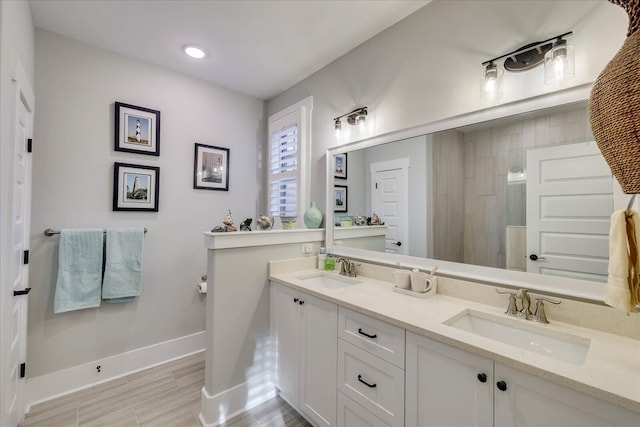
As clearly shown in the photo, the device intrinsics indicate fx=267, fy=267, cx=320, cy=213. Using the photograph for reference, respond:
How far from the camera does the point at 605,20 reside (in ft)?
3.76

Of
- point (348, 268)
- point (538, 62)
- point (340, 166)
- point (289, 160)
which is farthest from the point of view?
point (289, 160)

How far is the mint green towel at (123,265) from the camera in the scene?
7.37 ft

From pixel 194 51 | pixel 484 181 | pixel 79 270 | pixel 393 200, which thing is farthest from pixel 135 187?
pixel 484 181

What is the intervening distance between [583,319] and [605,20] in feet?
4.26

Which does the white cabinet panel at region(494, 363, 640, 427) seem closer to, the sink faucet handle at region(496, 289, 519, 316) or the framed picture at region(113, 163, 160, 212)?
the sink faucet handle at region(496, 289, 519, 316)

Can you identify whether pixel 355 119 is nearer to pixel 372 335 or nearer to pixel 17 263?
pixel 372 335

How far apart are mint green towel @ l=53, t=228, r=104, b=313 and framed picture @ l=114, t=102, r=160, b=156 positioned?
0.78 metres

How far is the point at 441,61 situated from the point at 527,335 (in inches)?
63.0

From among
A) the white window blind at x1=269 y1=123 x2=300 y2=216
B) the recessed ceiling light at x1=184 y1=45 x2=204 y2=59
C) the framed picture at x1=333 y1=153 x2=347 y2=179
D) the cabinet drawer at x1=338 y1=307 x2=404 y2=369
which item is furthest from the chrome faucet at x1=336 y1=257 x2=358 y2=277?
the recessed ceiling light at x1=184 y1=45 x2=204 y2=59

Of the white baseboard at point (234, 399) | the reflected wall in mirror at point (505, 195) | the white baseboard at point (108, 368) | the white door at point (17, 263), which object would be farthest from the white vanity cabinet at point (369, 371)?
the white baseboard at point (108, 368)

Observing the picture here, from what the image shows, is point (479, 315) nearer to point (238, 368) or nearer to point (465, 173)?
point (465, 173)

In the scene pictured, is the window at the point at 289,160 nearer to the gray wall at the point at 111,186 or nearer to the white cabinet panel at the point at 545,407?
the gray wall at the point at 111,186

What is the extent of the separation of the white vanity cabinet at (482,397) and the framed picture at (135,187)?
2.46 meters

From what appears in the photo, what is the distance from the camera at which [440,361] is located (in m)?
1.11
